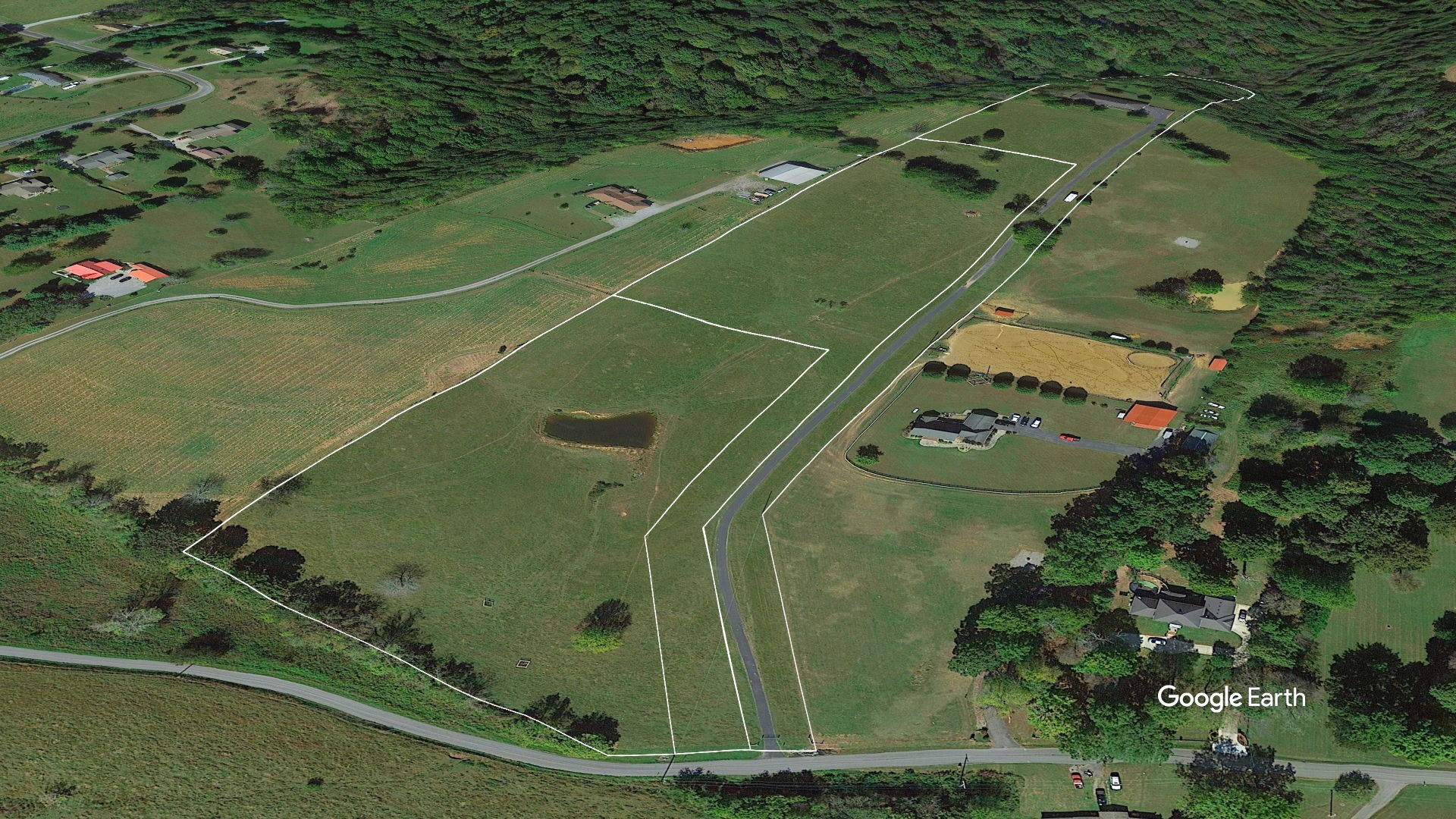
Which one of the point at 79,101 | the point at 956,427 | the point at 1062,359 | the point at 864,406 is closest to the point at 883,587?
the point at 956,427

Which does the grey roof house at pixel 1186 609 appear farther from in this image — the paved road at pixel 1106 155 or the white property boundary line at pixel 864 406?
the paved road at pixel 1106 155

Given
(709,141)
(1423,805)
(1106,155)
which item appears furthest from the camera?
(709,141)

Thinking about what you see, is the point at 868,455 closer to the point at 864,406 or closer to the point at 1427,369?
the point at 864,406

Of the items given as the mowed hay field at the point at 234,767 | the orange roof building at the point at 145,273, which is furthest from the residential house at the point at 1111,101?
the orange roof building at the point at 145,273

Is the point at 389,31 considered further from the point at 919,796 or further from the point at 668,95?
the point at 919,796

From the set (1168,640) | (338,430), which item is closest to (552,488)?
(338,430)
